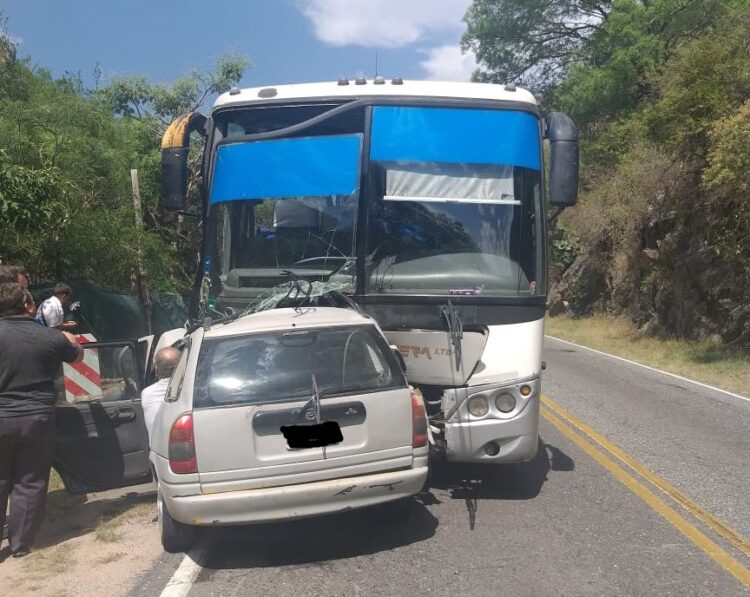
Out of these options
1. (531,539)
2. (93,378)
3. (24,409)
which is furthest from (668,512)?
(93,378)

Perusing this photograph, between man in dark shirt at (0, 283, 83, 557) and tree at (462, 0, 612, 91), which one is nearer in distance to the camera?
man in dark shirt at (0, 283, 83, 557)

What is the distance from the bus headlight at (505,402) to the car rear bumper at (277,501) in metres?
1.30

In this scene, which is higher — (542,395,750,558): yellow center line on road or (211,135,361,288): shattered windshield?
(211,135,361,288): shattered windshield

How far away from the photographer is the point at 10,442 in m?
5.27

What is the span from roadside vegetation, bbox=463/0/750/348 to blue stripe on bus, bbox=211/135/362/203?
11.2 m

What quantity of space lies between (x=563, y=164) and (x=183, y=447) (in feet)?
12.0

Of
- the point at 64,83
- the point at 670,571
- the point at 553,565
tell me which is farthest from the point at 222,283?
the point at 64,83

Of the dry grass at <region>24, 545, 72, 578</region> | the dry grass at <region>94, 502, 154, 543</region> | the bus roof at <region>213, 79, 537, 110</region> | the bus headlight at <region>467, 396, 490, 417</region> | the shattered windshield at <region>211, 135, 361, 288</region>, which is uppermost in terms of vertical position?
the bus roof at <region>213, 79, 537, 110</region>

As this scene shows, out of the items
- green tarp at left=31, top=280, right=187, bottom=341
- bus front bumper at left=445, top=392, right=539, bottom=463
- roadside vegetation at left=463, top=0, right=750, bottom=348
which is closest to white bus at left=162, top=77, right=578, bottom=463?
bus front bumper at left=445, top=392, right=539, bottom=463

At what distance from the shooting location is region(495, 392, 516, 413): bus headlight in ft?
19.4

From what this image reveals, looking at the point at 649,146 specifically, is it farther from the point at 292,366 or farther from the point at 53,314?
the point at 292,366

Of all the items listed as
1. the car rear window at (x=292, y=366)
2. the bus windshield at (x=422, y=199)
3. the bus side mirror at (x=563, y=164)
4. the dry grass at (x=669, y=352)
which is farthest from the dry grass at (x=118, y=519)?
the dry grass at (x=669, y=352)

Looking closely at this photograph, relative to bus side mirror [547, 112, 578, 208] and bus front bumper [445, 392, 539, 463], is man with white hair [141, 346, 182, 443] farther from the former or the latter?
bus side mirror [547, 112, 578, 208]

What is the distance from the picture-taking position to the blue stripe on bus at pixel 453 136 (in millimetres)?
6266
